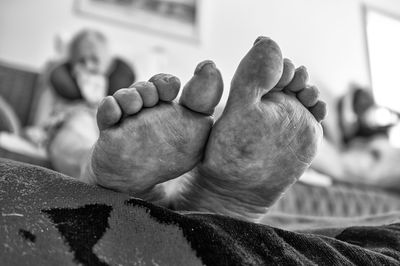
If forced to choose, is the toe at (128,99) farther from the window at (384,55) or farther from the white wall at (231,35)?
the window at (384,55)

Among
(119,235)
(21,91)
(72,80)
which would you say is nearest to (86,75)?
(72,80)

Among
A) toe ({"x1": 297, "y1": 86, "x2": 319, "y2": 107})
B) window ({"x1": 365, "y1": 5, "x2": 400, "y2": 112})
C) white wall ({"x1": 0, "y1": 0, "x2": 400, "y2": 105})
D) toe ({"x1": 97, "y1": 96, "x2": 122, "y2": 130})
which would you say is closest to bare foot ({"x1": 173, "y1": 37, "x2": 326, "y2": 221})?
toe ({"x1": 297, "y1": 86, "x2": 319, "y2": 107})

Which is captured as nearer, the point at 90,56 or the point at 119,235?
the point at 119,235

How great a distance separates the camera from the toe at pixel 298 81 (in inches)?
21.2

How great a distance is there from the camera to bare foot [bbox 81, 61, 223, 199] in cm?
46

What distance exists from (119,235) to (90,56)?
144cm

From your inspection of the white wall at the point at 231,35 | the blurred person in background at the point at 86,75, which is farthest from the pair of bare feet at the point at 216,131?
the white wall at the point at 231,35

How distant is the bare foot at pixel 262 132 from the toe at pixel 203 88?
0.08ft

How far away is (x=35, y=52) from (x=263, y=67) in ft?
6.87

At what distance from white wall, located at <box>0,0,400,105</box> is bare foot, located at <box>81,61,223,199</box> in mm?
1437

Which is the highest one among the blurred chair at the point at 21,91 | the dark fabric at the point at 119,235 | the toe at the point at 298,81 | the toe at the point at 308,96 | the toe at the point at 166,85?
the toe at the point at 298,81

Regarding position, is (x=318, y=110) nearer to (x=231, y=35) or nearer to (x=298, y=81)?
(x=298, y=81)

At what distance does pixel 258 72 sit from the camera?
0.50 m

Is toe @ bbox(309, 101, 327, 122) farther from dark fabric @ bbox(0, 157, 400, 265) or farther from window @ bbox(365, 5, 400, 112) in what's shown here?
window @ bbox(365, 5, 400, 112)
